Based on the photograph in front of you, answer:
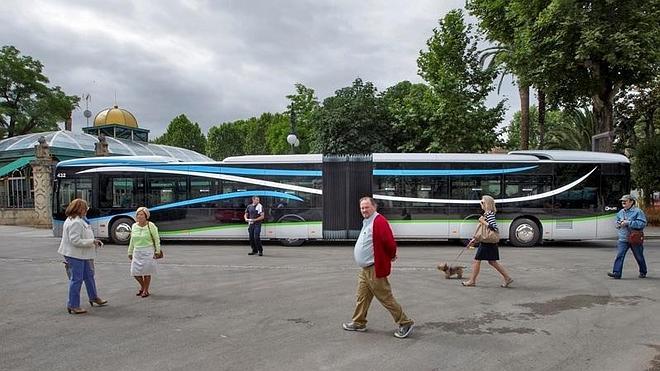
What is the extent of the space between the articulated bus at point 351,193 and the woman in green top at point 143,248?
8.33 m

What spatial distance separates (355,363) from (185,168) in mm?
13313

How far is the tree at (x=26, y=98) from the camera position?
3947cm

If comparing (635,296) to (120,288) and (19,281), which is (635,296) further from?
(19,281)

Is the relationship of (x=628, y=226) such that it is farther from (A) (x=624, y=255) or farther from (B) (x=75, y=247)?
(B) (x=75, y=247)

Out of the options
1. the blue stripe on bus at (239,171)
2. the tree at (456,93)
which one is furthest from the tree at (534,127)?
the blue stripe on bus at (239,171)

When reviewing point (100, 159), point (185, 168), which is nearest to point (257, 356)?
point (185, 168)

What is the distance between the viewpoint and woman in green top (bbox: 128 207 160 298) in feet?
26.8

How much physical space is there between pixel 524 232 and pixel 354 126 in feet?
38.8

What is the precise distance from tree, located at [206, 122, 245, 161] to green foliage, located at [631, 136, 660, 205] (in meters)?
56.1

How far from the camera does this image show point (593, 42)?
18.1m

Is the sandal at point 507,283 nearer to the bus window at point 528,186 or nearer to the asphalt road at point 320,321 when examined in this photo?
the asphalt road at point 320,321

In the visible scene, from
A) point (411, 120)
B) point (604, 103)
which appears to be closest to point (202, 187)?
point (411, 120)

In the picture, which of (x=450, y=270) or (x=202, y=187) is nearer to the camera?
(x=450, y=270)

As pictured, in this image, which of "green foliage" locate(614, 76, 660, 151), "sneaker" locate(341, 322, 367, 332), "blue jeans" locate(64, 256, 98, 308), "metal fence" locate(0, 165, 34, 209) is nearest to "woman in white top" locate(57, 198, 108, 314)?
"blue jeans" locate(64, 256, 98, 308)
